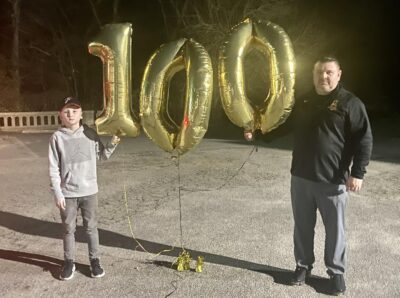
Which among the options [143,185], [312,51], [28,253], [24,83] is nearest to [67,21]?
[24,83]

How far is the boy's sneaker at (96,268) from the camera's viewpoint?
143 inches

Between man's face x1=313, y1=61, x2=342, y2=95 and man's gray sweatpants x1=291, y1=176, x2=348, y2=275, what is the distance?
2.36 ft

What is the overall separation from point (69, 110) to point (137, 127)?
0.55 meters

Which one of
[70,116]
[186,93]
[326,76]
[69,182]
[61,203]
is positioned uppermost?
[326,76]

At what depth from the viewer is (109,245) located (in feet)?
14.4

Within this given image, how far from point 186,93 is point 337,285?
1.89 m

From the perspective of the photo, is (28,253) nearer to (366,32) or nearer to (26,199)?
(26,199)

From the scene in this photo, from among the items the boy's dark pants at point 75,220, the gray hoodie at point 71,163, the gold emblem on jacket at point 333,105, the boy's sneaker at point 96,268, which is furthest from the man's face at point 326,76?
the boy's sneaker at point 96,268

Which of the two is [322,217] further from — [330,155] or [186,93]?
[186,93]

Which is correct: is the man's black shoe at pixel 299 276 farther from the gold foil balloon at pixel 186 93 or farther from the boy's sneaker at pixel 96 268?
the boy's sneaker at pixel 96 268

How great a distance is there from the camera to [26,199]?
6.08m

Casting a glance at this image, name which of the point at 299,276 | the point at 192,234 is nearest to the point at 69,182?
the point at 192,234

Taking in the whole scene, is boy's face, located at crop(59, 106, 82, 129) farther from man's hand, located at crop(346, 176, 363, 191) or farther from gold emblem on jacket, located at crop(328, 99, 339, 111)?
man's hand, located at crop(346, 176, 363, 191)

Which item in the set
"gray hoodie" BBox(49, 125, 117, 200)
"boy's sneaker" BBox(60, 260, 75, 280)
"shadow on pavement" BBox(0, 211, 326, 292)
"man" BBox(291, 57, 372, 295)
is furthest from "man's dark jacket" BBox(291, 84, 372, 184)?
"boy's sneaker" BBox(60, 260, 75, 280)
